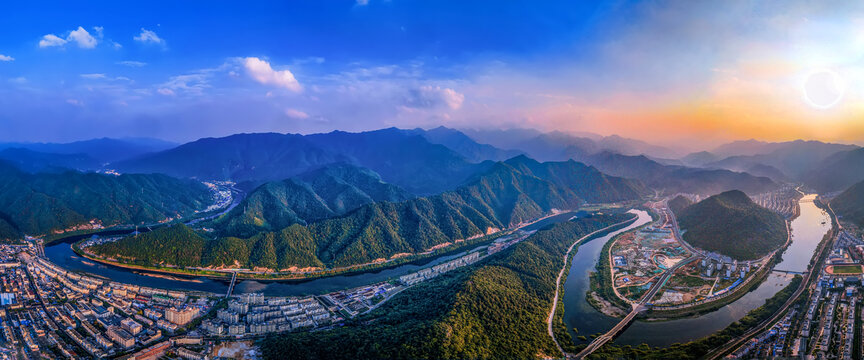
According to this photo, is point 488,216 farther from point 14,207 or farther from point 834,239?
point 14,207

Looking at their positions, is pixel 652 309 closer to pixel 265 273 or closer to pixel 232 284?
pixel 265 273

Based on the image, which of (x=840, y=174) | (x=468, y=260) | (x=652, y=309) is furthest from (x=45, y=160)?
(x=840, y=174)

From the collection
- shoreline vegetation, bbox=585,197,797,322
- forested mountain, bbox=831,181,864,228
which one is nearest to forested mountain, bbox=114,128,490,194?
shoreline vegetation, bbox=585,197,797,322

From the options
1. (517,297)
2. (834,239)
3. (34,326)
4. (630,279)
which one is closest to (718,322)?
(630,279)

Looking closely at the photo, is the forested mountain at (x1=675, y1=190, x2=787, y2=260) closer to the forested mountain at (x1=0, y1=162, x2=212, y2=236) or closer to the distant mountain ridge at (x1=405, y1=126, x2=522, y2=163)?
the forested mountain at (x1=0, y1=162, x2=212, y2=236)

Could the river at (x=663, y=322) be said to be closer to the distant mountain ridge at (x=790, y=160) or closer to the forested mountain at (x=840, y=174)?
the forested mountain at (x=840, y=174)

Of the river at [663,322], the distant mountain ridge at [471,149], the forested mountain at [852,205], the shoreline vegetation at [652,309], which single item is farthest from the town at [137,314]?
the distant mountain ridge at [471,149]
